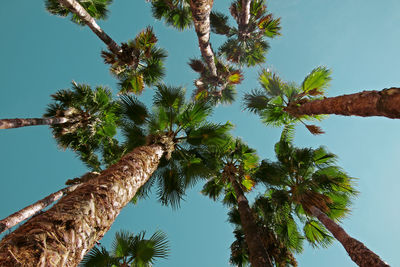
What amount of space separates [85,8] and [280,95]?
982 centimetres

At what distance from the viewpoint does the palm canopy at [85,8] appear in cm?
934

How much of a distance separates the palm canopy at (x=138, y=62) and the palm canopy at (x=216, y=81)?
6.47 feet

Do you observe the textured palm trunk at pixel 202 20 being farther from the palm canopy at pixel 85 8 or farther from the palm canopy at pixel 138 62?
the palm canopy at pixel 85 8

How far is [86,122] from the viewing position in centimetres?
866

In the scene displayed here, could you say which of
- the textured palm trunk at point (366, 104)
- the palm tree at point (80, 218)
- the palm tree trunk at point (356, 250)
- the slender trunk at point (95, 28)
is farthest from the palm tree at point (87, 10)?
the palm tree trunk at point (356, 250)

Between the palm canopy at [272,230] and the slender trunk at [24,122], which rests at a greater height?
the slender trunk at [24,122]

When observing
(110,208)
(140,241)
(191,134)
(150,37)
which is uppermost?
(150,37)

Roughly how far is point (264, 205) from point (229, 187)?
168 centimetres

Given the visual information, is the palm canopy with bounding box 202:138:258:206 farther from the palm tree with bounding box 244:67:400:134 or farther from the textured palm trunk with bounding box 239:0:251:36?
the textured palm trunk with bounding box 239:0:251:36

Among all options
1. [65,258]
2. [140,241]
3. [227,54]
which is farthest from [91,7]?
[65,258]

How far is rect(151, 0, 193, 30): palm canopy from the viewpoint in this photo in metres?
10.2

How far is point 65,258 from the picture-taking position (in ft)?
4.97

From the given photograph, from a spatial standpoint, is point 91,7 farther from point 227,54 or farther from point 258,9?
point 258,9

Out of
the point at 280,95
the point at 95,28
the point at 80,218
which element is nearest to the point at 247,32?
the point at 280,95
